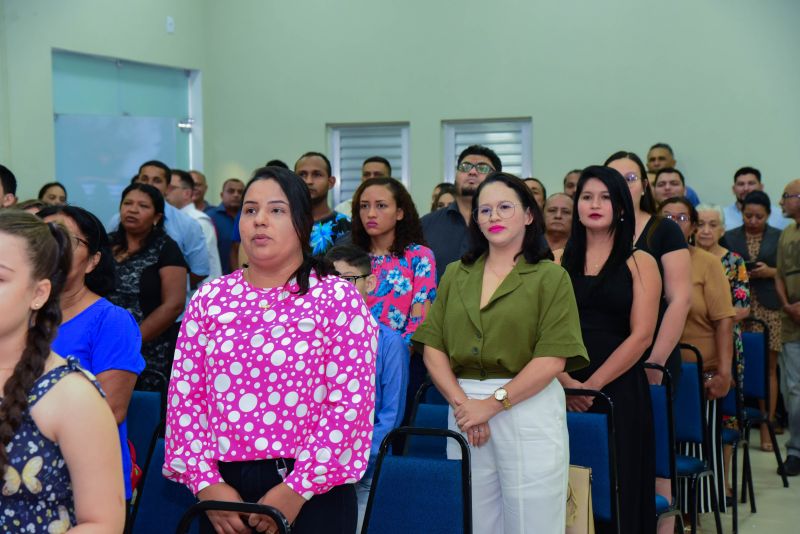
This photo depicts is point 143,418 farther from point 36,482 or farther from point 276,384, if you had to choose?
point 36,482

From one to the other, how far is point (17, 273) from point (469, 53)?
7956 millimetres

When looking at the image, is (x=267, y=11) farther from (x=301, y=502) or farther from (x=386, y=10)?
(x=301, y=502)

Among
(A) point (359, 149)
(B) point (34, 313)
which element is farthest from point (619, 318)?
(A) point (359, 149)

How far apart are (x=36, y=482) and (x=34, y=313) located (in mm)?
298

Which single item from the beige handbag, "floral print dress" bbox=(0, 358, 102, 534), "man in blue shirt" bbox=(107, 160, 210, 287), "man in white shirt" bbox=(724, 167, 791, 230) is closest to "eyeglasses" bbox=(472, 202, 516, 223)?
the beige handbag

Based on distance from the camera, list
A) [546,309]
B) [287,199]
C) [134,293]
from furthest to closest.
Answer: [134,293], [546,309], [287,199]

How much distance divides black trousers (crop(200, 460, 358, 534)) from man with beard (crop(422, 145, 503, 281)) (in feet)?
8.07

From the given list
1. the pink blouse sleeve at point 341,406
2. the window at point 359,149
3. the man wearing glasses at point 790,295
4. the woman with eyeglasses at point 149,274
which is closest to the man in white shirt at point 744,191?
the man wearing glasses at point 790,295

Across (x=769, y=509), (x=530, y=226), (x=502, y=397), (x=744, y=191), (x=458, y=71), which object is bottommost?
(x=769, y=509)

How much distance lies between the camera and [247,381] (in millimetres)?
2125

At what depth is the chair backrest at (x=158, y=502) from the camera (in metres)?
2.64

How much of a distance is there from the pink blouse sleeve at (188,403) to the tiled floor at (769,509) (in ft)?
10.5

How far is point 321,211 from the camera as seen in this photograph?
4949mm

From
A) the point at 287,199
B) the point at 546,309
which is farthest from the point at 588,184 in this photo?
the point at 287,199
